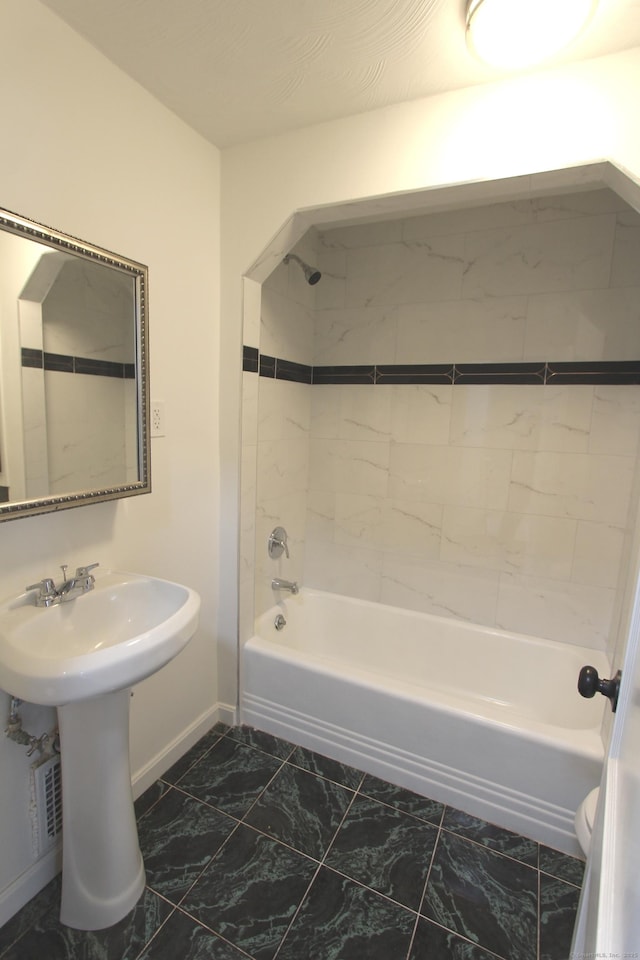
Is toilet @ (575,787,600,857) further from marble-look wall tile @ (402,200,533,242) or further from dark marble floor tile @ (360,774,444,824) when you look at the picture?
marble-look wall tile @ (402,200,533,242)

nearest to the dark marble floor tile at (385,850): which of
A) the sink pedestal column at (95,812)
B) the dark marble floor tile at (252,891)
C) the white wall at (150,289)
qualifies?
the dark marble floor tile at (252,891)

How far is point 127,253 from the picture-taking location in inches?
57.4

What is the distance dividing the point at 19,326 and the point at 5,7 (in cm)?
75

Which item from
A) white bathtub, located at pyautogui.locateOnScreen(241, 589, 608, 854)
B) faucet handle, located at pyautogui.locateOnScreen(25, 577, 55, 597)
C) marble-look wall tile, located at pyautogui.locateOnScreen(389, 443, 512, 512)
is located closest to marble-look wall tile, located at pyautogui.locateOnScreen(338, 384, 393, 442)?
marble-look wall tile, located at pyautogui.locateOnScreen(389, 443, 512, 512)

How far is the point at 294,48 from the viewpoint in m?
1.26

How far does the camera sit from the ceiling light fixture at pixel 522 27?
3.50ft

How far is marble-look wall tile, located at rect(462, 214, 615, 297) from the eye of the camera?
1.94 m

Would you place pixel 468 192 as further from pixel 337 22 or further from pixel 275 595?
pixel 275 595

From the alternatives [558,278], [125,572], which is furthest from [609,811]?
[558,278]

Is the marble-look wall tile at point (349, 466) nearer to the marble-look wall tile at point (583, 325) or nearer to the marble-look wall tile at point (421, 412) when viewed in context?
the marble-look wall tile at point (421, 412)

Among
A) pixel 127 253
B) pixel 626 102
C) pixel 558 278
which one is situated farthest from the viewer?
pixel 558 278

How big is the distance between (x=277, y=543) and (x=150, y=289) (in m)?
1.32

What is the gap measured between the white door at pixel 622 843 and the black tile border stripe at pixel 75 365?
57.3 inches

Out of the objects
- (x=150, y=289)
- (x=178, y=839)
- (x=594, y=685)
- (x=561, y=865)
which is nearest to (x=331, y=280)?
(x=150, y=289)
